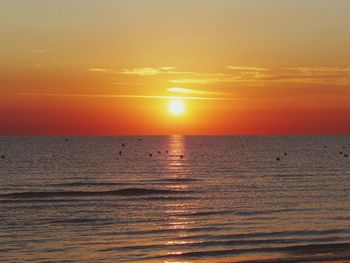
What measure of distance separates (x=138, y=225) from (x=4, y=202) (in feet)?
53.8

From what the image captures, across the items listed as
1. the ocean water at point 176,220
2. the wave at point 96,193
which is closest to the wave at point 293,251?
the ocean water at point 176,220

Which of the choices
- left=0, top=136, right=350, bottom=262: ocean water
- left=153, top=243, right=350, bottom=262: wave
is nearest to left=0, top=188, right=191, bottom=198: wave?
left=0, top=136, right=350, bottom=262: ocean water

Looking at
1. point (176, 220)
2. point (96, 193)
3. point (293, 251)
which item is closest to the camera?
point (293, 251)

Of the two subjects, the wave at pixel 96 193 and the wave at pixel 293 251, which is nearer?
the wave at pixel 293 251

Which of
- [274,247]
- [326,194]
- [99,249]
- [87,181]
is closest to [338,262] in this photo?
[274,247]

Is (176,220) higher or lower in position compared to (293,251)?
higher

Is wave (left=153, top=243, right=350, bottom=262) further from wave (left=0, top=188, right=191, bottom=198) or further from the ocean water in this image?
wave (left=0, top=188, right=191, bottom=198)

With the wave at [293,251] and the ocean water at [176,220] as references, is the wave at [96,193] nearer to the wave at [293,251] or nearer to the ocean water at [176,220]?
the ocean water at [176,220]

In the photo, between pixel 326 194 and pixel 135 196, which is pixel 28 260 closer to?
pixel 135 196

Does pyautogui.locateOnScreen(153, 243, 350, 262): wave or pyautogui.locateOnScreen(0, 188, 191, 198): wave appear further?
pyautogui.locateOnScreen(0, 188, 191, 198): wave

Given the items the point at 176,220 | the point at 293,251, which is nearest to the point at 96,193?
the point at 176,220

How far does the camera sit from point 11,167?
8444cm

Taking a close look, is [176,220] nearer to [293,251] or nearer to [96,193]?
[293,251]

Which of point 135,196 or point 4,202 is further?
point 135,196
